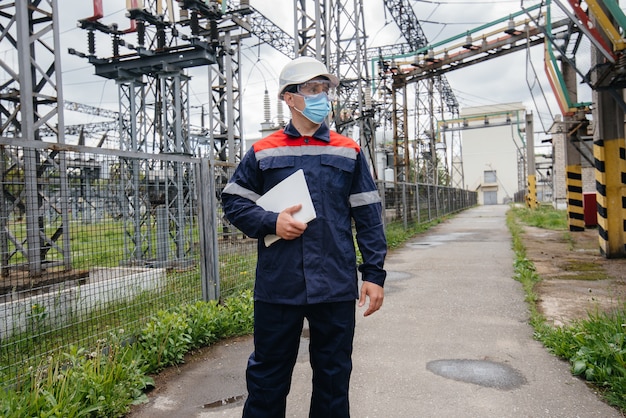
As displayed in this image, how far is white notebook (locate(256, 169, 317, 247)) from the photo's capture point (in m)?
2.35

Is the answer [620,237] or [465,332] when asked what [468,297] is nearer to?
[465,332]

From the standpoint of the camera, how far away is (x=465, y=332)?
4.85 m

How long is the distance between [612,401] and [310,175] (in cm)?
246

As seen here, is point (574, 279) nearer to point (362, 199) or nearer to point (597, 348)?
point (597, 348)

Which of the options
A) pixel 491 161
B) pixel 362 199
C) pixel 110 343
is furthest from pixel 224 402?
pixel 491 161

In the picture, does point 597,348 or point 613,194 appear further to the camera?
point 613,194

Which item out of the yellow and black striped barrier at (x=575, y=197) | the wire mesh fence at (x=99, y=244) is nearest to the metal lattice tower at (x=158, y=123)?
the wire mesh fence at (x=99, y=244)

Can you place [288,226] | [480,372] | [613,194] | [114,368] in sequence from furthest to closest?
1. [613,194]
2. [480,372]
3. [114,368]
4. [288,226]

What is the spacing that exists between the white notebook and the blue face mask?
1.07ft

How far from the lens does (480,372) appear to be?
3.78m

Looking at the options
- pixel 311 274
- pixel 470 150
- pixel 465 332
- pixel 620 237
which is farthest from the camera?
pixel 470 150

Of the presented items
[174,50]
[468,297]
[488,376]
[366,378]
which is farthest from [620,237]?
[174,50]

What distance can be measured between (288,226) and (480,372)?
2.37m

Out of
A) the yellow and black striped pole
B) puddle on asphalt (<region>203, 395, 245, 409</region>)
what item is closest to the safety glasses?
puddle on asphalt (<region>203, 395, 245, 409</region>)
